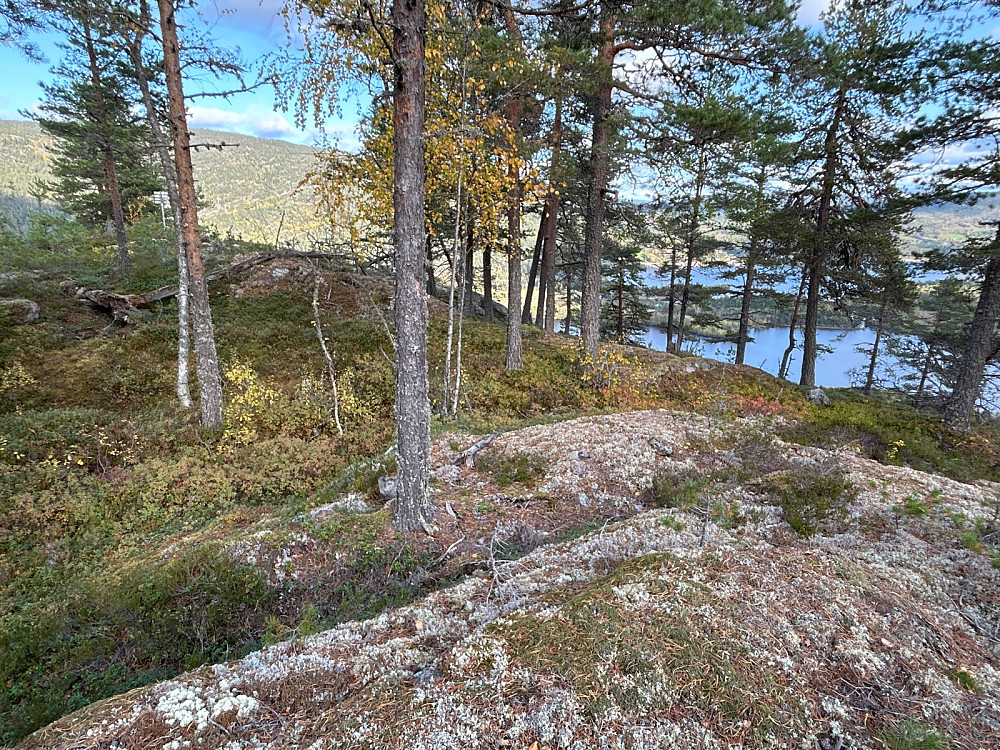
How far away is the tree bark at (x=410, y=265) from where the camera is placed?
12.9 ft

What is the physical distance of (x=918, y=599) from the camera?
328 centimetres

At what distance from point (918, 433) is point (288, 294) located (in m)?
18.7

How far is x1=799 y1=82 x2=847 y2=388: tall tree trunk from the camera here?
13078mm

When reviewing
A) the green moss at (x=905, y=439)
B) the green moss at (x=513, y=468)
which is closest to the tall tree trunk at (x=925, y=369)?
the green moss at (x=905, y=439)

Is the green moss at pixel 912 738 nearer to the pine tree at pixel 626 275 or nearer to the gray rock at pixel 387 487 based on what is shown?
the gray rock at pixel 387 487

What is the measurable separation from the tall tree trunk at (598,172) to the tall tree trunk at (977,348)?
8538 mm

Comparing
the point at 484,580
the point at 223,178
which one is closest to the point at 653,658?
the point at 484,580

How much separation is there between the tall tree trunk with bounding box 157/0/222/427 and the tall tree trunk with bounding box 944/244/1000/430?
53.8ft

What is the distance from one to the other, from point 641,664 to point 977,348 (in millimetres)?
13169

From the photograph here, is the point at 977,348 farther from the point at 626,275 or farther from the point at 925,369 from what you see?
the point at 925,369

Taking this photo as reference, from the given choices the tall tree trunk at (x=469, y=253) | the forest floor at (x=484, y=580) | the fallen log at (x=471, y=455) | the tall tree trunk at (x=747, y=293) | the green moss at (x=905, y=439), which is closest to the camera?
the forest floor at (x=484, y=580)

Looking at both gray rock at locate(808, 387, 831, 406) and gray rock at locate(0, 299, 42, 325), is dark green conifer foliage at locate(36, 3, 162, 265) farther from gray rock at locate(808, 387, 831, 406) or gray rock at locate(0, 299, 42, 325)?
gray rock at locate(808, 387, 831, 406)

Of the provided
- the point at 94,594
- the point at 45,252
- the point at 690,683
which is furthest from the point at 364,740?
the point at 45,252

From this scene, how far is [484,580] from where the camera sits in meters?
3.72
